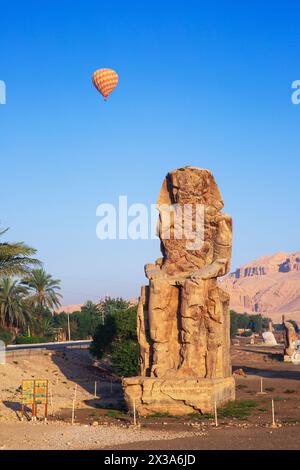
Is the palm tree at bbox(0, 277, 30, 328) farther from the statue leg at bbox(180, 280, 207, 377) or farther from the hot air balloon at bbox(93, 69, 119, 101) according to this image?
the statue leg at bbox(180, 280, 207, 377)

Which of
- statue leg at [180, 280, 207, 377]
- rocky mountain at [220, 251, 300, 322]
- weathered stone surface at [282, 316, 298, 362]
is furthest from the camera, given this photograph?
rocky mountain at [220, 251, 300, 322]

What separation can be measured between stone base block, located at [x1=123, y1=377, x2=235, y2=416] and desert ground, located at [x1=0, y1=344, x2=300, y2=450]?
22 cm

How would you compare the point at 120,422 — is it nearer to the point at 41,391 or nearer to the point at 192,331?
the point at 41,391

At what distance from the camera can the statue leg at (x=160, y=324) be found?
547 inches

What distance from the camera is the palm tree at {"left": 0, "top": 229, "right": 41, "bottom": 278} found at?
16.6 m

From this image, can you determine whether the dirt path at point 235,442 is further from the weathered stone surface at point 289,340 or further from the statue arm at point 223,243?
the weathered stone surface at point 289,340

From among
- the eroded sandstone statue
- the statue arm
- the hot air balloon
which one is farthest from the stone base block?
the hot air balloon

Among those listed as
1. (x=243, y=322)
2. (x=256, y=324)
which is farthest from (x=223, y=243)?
(x=243, y=322)

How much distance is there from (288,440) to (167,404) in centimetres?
395

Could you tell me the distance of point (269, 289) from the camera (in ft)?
567

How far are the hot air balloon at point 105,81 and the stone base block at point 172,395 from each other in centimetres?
1394

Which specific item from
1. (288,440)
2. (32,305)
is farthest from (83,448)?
(32,305)

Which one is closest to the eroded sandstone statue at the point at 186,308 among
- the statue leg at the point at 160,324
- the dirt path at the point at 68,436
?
the statue leg at the point at 160,324

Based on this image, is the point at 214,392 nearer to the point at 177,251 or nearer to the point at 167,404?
the point at 167,404
